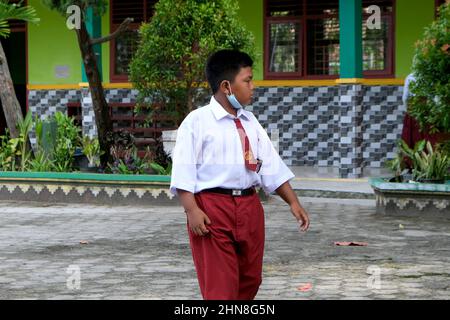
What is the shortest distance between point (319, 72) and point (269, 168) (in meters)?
11.5

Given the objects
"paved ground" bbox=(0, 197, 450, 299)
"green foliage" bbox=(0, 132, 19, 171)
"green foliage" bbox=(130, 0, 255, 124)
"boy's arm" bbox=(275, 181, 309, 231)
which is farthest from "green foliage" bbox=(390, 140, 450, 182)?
"boy's arm" bbox=(275, 181, 309, 231)

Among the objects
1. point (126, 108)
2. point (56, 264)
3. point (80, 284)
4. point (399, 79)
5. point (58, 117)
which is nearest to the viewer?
point (80, 284)

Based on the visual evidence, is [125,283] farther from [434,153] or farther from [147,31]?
[147,31]

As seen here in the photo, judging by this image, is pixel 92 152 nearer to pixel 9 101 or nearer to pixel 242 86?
pixel 9 101

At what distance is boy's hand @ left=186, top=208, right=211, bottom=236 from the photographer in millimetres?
5637

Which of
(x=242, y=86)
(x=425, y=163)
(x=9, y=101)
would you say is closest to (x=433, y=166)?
(x=425, y=163)

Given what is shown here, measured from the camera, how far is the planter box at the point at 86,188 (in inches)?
520

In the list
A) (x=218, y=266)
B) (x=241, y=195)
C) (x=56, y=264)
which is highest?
(x=241, y=195)

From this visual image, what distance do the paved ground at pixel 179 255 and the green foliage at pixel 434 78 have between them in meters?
1.13

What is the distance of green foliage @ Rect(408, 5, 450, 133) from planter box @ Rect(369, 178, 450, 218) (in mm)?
651

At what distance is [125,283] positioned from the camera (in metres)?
8.13

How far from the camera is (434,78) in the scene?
11.5m

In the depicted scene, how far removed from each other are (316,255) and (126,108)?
9231mm
